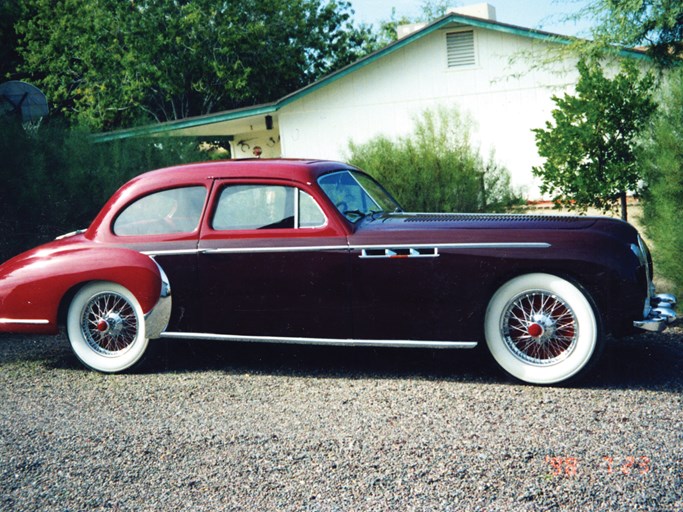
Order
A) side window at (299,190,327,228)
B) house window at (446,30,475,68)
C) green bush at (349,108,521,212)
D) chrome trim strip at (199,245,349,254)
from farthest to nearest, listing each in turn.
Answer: house window at (446,30,475,68)
green bush at (349,108,521,212)
side window at (299,190,327,228)
chrome trim strip at (199,245,349,254)

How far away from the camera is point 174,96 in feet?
104

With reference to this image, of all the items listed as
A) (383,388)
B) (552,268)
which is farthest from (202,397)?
(552,268)

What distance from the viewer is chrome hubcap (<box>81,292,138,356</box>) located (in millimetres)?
5953

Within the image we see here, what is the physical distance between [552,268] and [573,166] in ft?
14.8

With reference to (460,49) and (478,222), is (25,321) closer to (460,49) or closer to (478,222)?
(478,222)

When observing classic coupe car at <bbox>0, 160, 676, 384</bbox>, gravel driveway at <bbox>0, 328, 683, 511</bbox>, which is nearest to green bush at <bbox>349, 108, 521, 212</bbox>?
classic coupe car at <bbox>0, 160, 676, 384</bbox>

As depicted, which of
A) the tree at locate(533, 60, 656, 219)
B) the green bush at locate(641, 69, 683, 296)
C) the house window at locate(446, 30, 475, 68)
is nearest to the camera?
the green bush at locate(641, 69, 683, 296)

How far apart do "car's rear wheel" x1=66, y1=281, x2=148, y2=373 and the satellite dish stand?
18.7 feet

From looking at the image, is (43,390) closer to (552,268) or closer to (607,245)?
(552,268)

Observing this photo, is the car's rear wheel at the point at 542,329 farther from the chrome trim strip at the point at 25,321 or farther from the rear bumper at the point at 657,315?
the chrome trim strip at the point at 25,321

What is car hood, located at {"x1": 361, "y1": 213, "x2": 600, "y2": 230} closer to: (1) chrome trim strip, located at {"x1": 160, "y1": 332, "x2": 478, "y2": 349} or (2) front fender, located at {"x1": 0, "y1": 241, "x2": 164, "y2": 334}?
(1) chrome trim strip, located at {"x1": 160, "y1": 332, "x2": 478, "y2": 349}

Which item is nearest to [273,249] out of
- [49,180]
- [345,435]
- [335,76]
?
[345,435]

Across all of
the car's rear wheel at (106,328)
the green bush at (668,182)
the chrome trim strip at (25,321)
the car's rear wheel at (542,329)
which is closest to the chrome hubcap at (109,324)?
the car's rear wheel at (106,328)

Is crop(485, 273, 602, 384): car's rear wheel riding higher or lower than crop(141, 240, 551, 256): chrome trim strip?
lower
